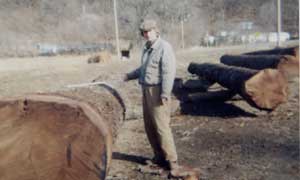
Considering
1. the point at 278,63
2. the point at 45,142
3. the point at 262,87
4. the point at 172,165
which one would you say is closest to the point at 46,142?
the point at 45,142

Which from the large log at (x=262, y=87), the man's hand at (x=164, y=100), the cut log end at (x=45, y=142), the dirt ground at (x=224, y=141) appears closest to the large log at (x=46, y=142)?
the cut log end at (x=45, y=142)

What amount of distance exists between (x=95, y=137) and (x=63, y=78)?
10.1 metres

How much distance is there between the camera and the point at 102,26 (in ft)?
118

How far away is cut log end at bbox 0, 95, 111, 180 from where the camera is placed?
3.11 m

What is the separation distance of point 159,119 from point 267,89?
334cm

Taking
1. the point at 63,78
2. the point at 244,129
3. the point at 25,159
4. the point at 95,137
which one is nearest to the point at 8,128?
the point at 25,159

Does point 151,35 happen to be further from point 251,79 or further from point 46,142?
point 251,79

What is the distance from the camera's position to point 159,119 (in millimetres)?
5035

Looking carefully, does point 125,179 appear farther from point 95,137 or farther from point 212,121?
point 212,121

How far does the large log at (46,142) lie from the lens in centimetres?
311

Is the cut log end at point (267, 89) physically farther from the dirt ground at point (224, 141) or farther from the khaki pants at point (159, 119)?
the khaki pants at point (159, 119)

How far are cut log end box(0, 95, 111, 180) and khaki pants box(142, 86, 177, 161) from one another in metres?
1.91

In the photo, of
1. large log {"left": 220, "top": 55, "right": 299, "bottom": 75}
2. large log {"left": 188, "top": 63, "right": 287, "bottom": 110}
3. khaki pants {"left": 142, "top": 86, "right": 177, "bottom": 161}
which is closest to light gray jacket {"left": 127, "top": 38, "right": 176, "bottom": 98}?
khaki pants {"left": 142, "top": 86, "right": 177, "bottom": 161}

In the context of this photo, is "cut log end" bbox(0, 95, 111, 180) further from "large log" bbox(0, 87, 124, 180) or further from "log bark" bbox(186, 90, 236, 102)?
"log bark" bbox(186, 90, 236, 102)
